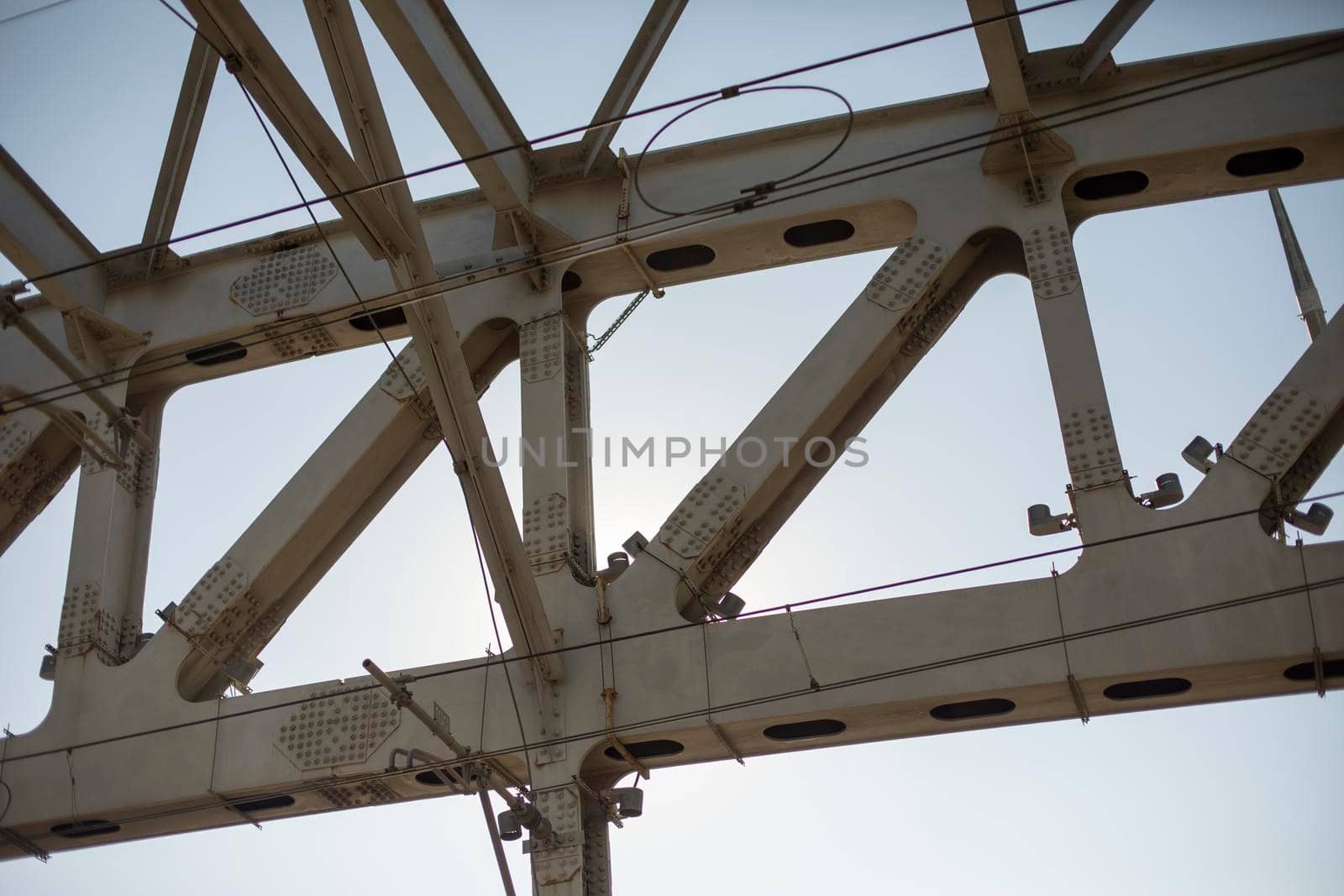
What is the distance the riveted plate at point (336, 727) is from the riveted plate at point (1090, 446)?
5.25 meters

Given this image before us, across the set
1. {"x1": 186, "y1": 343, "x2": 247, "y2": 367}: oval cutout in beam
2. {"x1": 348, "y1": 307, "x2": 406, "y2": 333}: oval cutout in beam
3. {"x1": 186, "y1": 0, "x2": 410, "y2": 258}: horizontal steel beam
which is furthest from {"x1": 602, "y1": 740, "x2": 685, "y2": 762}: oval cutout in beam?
{"x1": 186, "y1": 343, "x2": 247, "y2": 367}: oval cutout in beam

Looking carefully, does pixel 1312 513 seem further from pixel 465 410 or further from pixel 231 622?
pixel 231 622

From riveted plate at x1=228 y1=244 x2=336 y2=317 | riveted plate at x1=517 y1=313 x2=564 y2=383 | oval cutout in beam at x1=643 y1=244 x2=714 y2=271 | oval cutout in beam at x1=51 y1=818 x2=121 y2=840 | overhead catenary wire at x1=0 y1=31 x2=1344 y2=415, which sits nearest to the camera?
overhead catenary wire at x1=0 y1=31 x2=1344 y2=415

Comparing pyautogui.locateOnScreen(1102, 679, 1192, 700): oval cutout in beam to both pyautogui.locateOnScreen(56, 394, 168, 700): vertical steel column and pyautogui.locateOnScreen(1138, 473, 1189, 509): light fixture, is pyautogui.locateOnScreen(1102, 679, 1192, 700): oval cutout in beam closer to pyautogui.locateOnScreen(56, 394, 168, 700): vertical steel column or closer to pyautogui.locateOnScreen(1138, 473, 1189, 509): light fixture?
pyautogui.locateOnScreen(1138, 473, 1189, 509): light fixture

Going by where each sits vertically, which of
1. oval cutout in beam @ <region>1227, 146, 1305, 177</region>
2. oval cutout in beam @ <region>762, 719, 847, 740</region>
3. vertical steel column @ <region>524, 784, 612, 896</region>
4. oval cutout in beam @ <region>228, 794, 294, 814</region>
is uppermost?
oval cutout in beam @ <region>1227, 146, 1305, 177</region>

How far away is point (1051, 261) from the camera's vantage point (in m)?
11.8

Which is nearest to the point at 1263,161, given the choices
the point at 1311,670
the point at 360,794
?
the point at 1311,670

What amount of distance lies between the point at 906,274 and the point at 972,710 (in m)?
3.42

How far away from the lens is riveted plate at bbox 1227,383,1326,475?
10680mm

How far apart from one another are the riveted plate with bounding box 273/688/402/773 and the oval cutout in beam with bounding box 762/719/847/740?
2.80 metres

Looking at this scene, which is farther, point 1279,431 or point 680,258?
point 680,258

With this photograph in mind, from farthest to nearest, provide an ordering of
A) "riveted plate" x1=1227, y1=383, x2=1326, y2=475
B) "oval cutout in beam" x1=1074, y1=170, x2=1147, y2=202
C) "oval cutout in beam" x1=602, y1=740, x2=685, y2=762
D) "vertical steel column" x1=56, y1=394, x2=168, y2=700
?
"vertical steel column" x1=56, y1=394, x2=168, y2=700 → "oval cutout in beam" x1=1074, y1=170, x2=1147, y2=202 → "oval cutout in beam" x1=602, y1=740, x2=685, y2=762 → "riveted plate" x1=1227, y1=383, x2=1326, y2=475

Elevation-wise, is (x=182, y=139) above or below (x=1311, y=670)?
above

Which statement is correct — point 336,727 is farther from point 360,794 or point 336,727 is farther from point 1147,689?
point 1147,689
